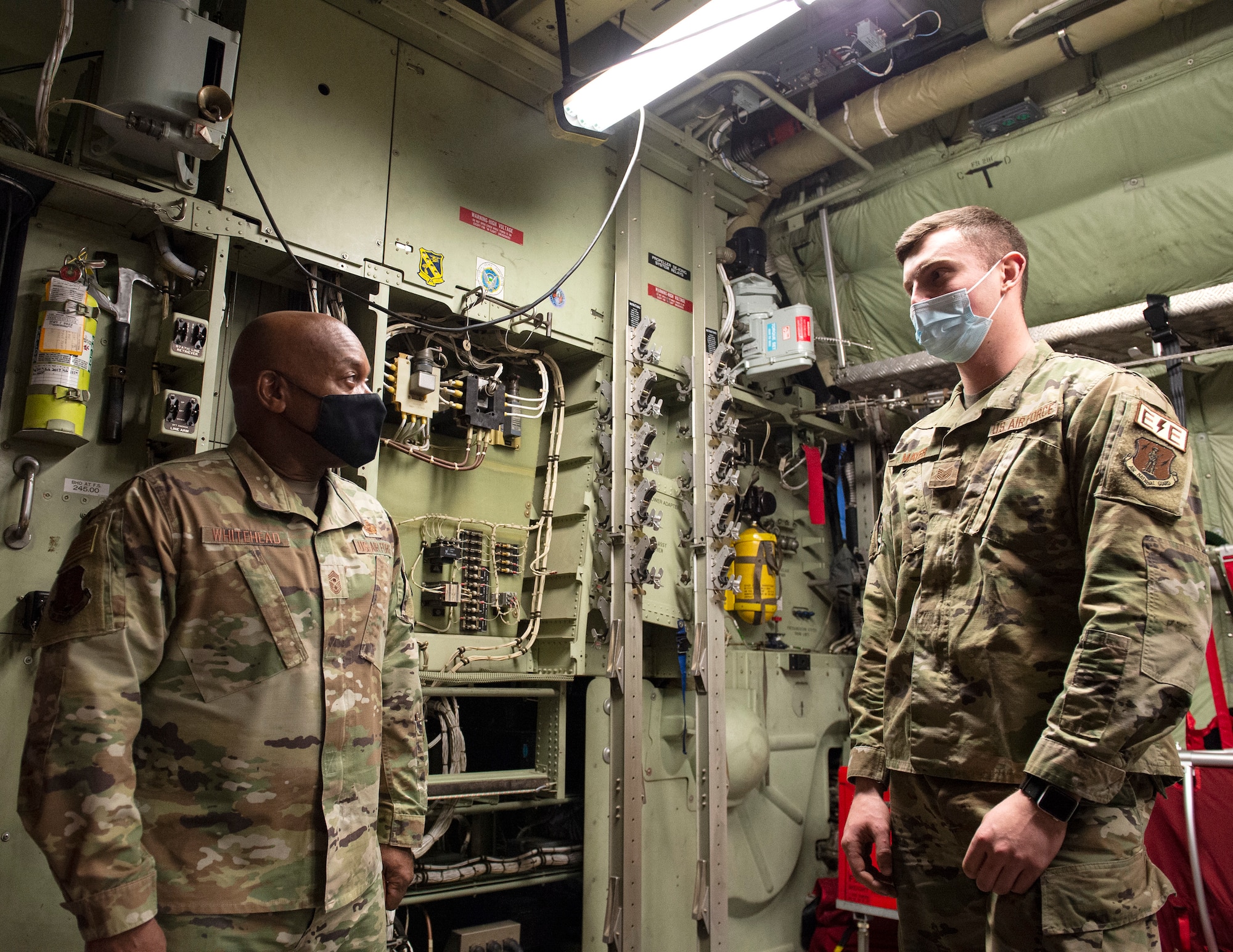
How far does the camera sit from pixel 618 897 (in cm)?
376

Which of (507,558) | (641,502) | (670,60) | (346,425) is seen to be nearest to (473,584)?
(507,558)

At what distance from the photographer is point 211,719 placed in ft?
5.74

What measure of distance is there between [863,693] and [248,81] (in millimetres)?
3085

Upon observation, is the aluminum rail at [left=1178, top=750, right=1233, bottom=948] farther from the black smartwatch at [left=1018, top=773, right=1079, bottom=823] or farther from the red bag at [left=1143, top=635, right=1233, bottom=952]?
the black smartwatch at [left=1018, top=773, right=1079, bottom=823]

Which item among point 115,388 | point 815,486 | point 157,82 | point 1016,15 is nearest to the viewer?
point 157,82

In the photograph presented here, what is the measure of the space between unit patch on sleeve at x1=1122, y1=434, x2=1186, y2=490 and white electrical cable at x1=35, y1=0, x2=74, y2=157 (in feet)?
9.97

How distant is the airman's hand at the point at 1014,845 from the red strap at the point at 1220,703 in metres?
2.78

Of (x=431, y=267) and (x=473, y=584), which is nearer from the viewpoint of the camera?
(x=431, y=267)

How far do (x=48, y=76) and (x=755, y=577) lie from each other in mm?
3951

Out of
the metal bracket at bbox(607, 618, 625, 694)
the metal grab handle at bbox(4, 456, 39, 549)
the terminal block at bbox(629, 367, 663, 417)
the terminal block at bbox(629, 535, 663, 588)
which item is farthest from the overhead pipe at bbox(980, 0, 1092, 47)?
the metal grab handle at bbox(4, 456, 39, 549)

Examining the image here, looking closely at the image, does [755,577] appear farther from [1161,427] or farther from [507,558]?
[1161,427]

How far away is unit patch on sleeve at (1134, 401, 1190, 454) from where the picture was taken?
1500mm

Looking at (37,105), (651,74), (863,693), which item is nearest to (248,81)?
(37,105)

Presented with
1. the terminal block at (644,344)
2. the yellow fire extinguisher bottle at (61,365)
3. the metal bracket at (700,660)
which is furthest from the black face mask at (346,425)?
the metal bracket at (700,660)
